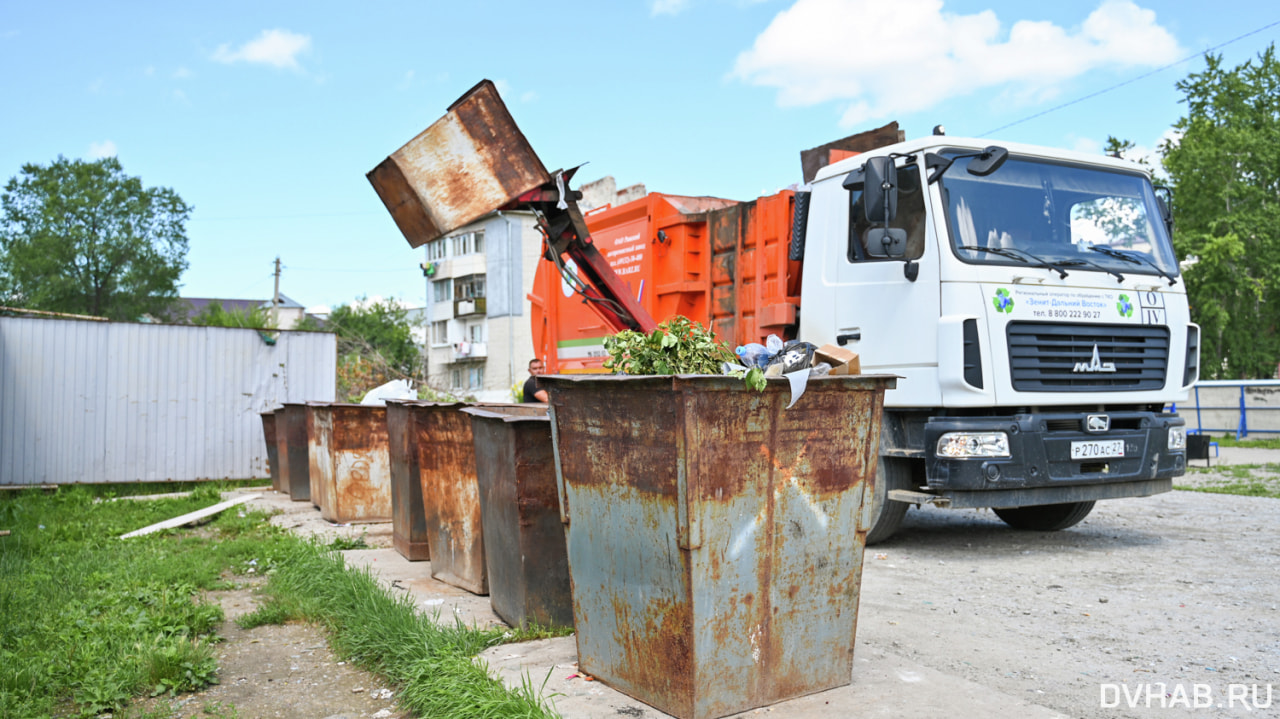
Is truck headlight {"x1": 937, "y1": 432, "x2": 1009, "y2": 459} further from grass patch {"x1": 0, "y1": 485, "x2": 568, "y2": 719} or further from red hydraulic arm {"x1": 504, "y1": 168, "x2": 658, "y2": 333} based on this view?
grass patch {"x1": 0, "y1": 485, "x2": 568, "y2": 719}

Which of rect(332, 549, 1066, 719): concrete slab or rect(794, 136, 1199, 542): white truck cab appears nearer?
rect(332, 549, 1066, 719): concrete slab

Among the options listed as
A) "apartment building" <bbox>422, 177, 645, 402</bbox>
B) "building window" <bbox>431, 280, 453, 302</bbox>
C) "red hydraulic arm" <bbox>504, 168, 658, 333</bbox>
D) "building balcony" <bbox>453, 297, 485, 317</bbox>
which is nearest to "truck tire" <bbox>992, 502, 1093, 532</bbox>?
"red hydraulic arm" <bbox>504, 168, 658, 333</bbox>

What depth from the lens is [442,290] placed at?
186 feet

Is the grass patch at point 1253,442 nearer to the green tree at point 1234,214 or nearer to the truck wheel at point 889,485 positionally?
the truck wheel at point 889,485

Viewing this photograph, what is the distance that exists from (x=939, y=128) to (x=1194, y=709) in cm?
412

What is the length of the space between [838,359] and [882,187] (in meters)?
2.83

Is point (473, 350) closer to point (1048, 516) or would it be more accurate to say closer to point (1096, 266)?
point (1048, 516)

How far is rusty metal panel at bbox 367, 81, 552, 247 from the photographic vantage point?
633cm

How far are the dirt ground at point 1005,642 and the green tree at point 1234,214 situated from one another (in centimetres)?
2786

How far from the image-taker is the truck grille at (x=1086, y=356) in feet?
18.8

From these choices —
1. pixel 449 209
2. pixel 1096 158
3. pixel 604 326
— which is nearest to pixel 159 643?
pixel 449 209

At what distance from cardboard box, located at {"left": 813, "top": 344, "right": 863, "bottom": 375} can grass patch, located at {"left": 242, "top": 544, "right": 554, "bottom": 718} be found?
152cm

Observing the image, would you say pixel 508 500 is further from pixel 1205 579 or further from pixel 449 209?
pixel 1205 579

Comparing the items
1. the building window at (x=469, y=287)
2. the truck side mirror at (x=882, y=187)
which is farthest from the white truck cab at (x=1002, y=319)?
the building window at (x=469, y=287)
